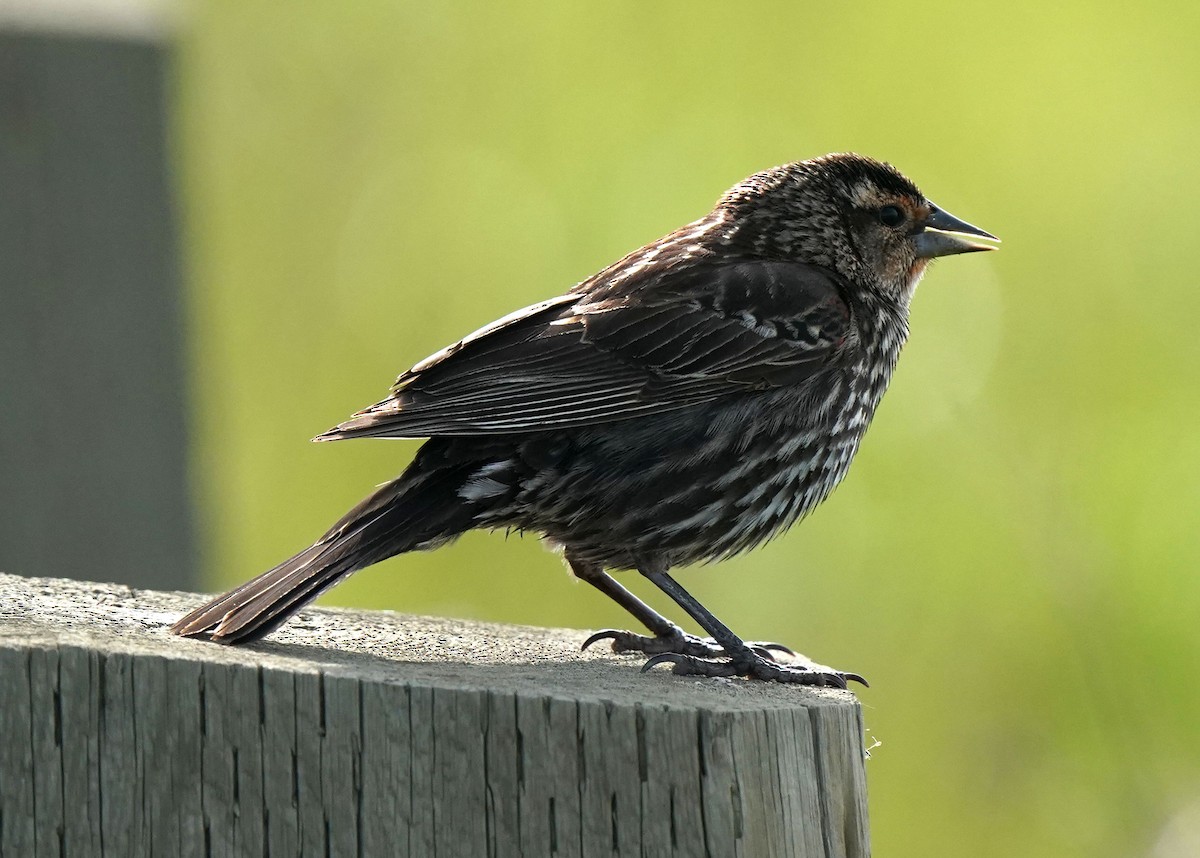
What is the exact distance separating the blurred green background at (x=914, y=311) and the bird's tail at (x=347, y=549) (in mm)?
1037

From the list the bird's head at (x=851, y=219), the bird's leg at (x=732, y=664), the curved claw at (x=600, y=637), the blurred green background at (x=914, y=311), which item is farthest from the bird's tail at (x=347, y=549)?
the bird's head at (x=851, y=219)

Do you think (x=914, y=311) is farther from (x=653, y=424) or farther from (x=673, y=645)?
(x=673, y=645)

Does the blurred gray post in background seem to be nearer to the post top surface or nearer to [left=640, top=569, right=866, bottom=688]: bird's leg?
the post top surface

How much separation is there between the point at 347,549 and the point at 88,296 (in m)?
1.18

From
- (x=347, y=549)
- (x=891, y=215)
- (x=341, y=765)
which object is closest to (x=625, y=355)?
(x=347, y=549)

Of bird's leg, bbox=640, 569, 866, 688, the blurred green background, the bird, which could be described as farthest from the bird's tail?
the blurred green background

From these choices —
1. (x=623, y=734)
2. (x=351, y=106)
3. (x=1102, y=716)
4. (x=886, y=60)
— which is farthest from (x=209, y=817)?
(x=351, y=106)

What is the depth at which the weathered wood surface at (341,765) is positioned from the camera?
2018mm

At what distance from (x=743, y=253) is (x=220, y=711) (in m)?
2.66

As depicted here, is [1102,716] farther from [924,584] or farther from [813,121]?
[813,121]

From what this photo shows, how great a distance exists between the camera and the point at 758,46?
7234 mm

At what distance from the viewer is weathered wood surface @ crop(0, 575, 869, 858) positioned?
79.4 inches

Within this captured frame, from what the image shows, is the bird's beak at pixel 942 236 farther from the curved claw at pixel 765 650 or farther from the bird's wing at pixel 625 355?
the curved claw at pixel 765 650

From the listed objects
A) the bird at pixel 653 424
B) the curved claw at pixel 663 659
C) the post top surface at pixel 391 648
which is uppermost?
the bird at pixel 653 424
